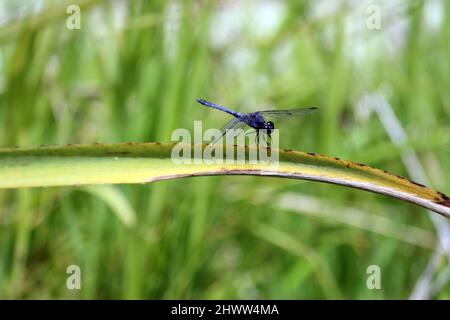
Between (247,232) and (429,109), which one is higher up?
(429,109)

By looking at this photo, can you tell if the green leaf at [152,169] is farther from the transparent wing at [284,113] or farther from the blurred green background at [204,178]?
the blurred green background at [204,178]

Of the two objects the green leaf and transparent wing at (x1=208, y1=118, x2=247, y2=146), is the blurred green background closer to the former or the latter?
transparent wing at (x1=208, y1=118, x2=247, y2=146)

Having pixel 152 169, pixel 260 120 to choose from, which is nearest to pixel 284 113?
pixel 260 120

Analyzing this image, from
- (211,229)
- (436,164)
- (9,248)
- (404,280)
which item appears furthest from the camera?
(436,164)

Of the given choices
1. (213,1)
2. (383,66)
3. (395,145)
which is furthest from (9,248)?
(383,66)

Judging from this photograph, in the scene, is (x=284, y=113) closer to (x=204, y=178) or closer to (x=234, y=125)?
(x=234, y=125)

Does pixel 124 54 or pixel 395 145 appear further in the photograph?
pixel 395 145

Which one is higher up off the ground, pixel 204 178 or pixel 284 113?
pixel 284 113

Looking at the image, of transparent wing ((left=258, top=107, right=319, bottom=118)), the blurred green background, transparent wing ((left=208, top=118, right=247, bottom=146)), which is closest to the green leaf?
transparent wing ((left=208, top=118, right=247, bottom=146))

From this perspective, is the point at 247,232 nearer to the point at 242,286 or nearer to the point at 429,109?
the point at 242,286
